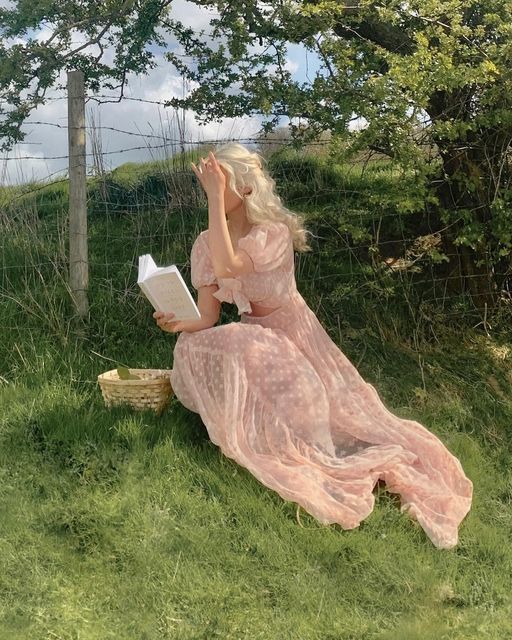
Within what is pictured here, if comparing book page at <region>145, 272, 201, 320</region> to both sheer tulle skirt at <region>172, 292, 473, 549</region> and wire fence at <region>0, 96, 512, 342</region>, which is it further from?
wire fence at <region>0, 96, 512, 342</region>

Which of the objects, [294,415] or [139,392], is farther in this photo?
[139,392]

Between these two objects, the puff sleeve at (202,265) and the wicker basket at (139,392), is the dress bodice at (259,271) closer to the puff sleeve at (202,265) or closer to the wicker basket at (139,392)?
the puff sleeve at (202,265)

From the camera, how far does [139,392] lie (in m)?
3.70

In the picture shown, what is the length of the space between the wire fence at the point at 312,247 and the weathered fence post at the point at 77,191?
115 mm

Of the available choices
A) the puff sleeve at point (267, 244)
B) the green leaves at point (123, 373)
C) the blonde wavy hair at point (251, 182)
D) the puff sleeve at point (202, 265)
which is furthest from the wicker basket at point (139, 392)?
the blonde wavy hair at point (251, 182)

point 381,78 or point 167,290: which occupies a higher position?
point 381,78

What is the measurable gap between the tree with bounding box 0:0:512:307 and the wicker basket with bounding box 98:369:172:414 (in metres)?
1.91

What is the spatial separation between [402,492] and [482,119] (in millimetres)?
2582

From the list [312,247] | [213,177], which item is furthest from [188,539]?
[312,247]

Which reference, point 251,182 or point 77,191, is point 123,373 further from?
point 77,191

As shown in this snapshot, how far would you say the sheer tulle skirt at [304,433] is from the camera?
3219mm

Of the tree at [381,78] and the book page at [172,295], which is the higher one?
the tree at [381,78]

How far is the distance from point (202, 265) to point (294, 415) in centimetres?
91

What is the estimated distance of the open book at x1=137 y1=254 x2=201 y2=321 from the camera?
3.37 meters
